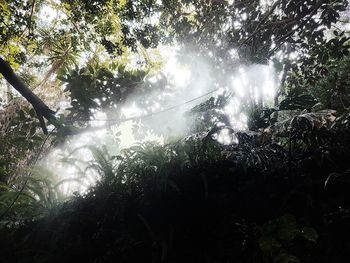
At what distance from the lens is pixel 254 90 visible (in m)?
9.51

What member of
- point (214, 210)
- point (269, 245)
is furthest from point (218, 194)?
point (269, 245)

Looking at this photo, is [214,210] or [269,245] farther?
[214,210]

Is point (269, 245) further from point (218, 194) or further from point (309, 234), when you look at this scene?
point (218, 194)

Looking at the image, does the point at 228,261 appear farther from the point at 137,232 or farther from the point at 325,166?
the point at 325,166

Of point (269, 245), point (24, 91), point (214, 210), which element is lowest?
point (269, 245)

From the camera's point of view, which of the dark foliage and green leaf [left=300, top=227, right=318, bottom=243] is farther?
the dark foliage

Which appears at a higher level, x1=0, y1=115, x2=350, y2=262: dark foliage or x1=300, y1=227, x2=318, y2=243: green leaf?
x1=0, y1=115, x2=350, y2=262: dark foliage

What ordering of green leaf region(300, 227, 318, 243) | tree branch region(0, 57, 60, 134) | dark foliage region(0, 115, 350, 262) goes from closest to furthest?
green leaf region(300, 227, 318, 243), dark foliage region(0, 115, 350, 262), tree branch region(0, 57, 60, 134)

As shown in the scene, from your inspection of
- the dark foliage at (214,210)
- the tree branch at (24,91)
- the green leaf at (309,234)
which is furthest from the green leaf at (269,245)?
the tree branch at (24,91)

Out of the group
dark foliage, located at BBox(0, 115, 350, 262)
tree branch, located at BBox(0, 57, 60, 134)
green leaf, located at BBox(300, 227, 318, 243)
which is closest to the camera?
green leaf, located at BBox(300, 227, 318, 243)

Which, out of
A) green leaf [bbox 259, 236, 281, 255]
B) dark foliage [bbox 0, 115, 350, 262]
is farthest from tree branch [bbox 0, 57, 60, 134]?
green leaf [bbox 259, 236, 281, 255]

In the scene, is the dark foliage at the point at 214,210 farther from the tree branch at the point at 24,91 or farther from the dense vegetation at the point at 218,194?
the tree branch at the point at 24,91

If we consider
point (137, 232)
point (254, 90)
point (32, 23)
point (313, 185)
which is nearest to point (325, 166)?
point (313, 185)

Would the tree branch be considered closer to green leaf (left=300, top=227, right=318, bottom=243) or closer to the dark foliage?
the dark foliage
